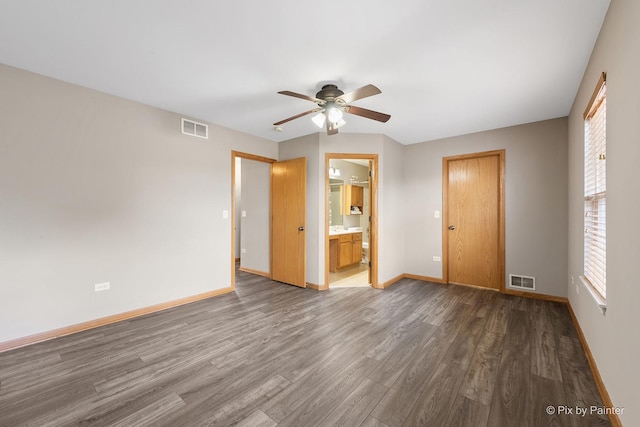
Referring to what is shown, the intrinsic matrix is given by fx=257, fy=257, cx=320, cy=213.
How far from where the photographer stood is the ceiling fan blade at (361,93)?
217cm

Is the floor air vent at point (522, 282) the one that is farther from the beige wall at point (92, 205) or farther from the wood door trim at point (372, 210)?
the beige wall at point (92, 205)

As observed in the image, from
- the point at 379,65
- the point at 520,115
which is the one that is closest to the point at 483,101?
the point at 520,115

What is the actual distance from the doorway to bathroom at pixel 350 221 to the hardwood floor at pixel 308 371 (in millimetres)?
1311

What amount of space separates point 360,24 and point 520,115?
9.65 feet

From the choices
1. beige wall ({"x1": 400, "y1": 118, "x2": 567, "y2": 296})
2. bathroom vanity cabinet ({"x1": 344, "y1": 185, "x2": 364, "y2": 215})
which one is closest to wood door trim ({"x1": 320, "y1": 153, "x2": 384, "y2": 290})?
beige wall ({"x1": 400, "y1": 118, "x2": 567, "y2": 296})

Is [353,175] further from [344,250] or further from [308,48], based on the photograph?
[308,48]

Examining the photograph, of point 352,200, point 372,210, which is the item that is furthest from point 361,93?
point 352,200

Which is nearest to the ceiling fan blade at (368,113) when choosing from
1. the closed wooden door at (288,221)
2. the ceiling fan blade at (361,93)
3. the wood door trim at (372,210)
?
the ceiling fan blade at (361,93)

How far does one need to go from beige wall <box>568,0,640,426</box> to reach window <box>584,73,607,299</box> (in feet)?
0.61

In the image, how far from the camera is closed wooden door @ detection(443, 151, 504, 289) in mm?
4082

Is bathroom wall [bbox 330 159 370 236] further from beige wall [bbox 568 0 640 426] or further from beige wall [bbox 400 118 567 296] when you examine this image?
beige wall [bbox 568 0 640 426]

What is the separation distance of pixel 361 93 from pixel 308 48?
1.90 feet

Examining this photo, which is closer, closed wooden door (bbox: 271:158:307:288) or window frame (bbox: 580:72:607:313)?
window frame (bbox: 580:72:607:313)

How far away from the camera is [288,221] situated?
14.8ft
